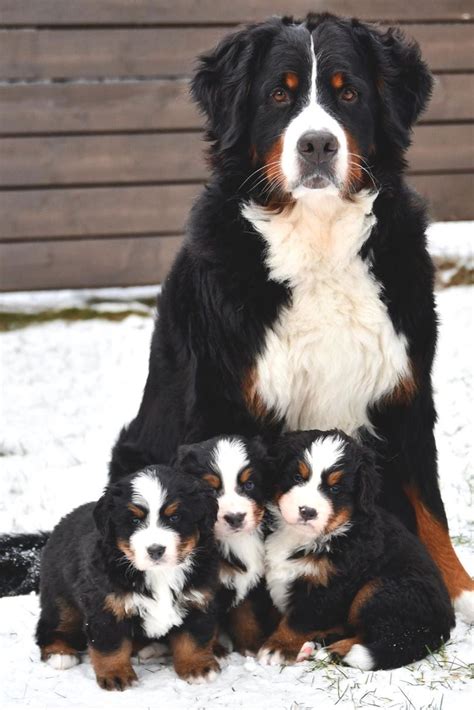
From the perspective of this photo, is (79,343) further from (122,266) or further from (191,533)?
(191,533)

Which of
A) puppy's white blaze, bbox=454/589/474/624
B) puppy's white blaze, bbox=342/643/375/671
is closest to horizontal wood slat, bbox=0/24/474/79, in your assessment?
Result: puppy's white blaze, bbox=454/589/474/624

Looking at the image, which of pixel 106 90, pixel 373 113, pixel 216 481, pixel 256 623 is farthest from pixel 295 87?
pixel 106 90

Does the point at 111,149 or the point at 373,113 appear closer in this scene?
the point at 373,113

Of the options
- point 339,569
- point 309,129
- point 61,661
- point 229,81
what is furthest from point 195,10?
point 61,661

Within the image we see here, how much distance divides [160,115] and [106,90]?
384 mm

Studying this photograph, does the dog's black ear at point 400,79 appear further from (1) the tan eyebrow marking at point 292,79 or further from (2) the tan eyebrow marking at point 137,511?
(2) the tan eyebrow marking at point 137,511

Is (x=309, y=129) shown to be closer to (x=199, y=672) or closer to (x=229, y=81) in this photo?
(x=229, y=81)

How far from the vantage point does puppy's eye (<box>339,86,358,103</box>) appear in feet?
11.9

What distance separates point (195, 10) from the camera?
24.2 feet

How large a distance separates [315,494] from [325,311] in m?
0.71

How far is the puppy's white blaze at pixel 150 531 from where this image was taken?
123 inches

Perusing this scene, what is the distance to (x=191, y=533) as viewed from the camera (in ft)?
10.6

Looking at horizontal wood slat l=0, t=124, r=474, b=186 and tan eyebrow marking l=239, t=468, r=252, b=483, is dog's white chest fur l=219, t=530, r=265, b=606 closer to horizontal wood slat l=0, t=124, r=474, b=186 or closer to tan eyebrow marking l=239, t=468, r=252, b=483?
tan eyebrow marking l=239, t=468, r=252, b=483

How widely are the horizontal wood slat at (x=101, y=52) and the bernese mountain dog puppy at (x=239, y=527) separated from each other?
174 inches
